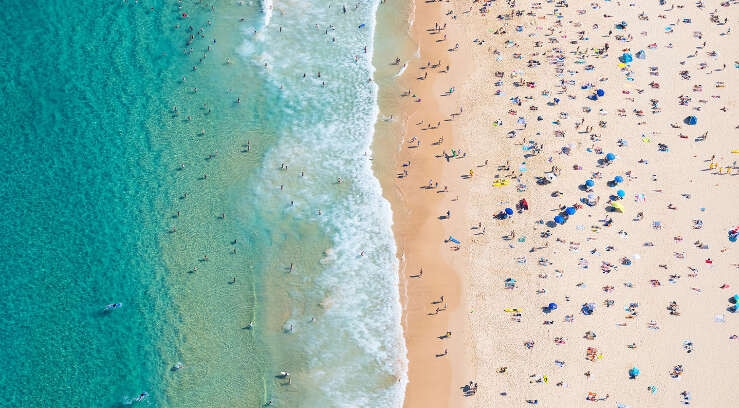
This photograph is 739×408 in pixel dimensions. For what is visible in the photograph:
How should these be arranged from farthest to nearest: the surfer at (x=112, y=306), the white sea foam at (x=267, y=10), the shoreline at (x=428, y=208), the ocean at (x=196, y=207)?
the white sea foam at (x=267, y=10) < the surfer at (x=112, y=306) < the ocean at (x=196, y=207) < the shoreline at (x=428, y=208)

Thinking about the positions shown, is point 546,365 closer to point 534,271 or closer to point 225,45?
point 534,271

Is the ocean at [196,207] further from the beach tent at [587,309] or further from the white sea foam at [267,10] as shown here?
the beach tent at [587,309]

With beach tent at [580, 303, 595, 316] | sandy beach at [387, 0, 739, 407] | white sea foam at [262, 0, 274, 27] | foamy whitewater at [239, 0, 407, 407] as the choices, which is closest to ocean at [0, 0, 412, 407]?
foamy whitewater at [239, 0, 407, 407]

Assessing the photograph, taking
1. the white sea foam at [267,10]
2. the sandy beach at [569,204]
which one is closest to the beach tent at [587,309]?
the sandy beach at [569,204]

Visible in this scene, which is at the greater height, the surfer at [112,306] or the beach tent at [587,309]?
the surfer at [112,306]

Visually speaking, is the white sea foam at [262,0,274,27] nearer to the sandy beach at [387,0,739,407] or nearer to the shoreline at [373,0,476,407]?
the shoreline at [373,0,476,407]

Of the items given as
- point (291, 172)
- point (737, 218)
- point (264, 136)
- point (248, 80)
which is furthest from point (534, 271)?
point (248, 80)
